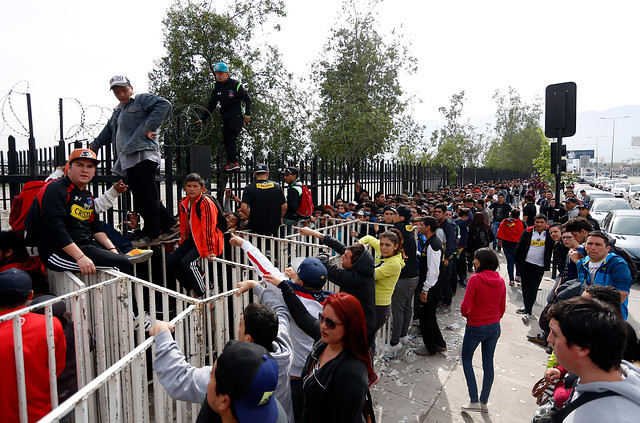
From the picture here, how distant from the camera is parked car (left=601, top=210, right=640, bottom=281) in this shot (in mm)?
9430

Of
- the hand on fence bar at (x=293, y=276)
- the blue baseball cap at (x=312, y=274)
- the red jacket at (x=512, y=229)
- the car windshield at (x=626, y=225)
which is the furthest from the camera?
the car windshield at (x=626, y=225)

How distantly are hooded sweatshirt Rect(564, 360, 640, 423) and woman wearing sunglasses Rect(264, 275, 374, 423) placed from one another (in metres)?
1.04

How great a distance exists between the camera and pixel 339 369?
2.29 meters

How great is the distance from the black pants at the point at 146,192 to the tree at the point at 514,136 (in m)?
37.1

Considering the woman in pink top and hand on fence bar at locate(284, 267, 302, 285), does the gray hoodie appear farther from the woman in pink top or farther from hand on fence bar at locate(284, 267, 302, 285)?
the woman in pink top

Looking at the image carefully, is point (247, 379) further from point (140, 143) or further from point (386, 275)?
point (140, 143)

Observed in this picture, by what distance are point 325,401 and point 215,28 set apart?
13.5 m

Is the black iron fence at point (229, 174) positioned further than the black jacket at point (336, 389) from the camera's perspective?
Yes

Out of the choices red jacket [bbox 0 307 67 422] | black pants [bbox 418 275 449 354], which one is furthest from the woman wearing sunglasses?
black pants [bbox 418 275 449 354]

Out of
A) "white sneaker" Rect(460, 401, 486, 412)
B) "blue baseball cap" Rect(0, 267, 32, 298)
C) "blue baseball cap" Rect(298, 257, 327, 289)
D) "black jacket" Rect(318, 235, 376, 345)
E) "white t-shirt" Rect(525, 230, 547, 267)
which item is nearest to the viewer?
"blue baseball cap" Rect(0, 267, 32, 298)

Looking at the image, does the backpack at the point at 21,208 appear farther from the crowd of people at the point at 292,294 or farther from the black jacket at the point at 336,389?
the black jacket at the point at 336,389

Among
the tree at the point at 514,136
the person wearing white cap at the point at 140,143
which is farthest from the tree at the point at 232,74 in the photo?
the tree at the point at 514,136

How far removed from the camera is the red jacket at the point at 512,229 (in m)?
8.51

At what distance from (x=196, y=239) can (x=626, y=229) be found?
11077 mm
